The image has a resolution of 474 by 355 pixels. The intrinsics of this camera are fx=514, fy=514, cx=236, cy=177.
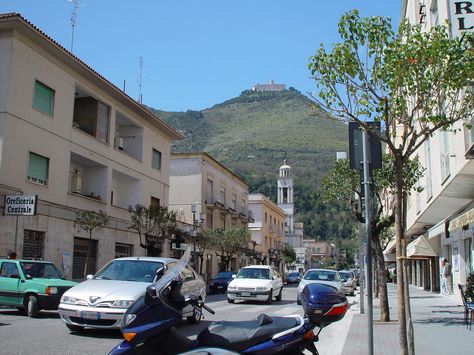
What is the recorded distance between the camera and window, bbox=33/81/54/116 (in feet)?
75.3

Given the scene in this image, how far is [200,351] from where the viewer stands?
13.6 ft

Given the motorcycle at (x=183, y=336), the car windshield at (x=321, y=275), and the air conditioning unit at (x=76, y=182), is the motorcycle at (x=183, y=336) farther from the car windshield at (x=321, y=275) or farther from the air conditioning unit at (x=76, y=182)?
the air conditioning unit at (x=76, y=182)

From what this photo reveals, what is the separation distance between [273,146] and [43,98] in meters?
138

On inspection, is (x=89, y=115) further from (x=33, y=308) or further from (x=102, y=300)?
(x=102, y=300)

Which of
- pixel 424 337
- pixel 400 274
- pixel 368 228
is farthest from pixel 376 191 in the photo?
pixel 368 228

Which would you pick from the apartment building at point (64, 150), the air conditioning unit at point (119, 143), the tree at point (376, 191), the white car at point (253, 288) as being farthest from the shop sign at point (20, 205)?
the air conditioning unit at point (119, 143)

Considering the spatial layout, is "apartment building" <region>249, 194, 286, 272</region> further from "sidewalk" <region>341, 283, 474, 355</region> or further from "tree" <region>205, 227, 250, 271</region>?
"sidewalk" <region>341, 283, 474, 355</region>

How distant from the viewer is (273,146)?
160250mm

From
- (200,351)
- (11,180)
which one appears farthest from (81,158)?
(200,351)

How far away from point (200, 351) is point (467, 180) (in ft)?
49.4

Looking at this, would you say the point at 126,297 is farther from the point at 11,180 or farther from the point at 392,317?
the point at 11,180

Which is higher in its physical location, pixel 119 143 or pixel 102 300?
pixel 119 143

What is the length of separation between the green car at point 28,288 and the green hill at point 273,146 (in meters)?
124

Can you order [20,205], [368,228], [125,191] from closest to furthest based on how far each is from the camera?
[368,228] → [20,205] → [125,191]
